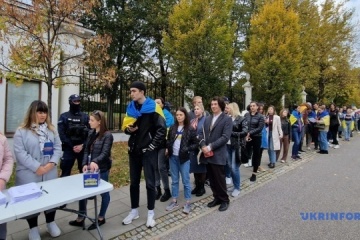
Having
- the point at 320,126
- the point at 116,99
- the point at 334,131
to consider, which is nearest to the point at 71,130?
the point at 116,99

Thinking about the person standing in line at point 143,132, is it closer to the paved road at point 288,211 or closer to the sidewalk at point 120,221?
the sidewalk at point 120,221

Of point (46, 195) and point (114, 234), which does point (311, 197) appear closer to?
point (114, 234)

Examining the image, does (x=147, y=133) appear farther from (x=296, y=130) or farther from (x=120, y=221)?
(x=296, y=130)

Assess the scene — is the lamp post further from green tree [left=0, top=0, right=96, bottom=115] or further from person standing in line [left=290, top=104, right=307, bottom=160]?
green tree [left=0, top=0, right=96, bottom=115]

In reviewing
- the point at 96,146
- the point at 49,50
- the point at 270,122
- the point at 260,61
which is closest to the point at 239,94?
the point at 260,61

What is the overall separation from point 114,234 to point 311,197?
3.83 m

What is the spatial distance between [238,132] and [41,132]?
142 inches

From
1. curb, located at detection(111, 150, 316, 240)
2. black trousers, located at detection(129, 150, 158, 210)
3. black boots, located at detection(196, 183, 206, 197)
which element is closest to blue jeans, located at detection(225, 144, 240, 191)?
curb, located at detection(111, 150, 316, 240)

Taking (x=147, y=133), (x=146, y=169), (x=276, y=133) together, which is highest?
(x=147, y=133)

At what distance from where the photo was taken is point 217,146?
167 inches

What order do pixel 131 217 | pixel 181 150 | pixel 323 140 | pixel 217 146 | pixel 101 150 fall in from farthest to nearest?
pixel 323 140
pixel 181 150
pixel 217 146
pixel 131 217
pixel 101 150

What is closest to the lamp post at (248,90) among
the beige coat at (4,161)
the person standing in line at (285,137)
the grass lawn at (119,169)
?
the person standing in line at (285,137)

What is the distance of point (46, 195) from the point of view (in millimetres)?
2850

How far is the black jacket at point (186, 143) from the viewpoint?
174 inches
